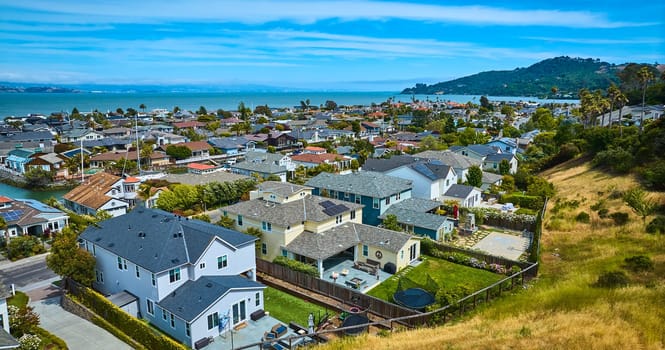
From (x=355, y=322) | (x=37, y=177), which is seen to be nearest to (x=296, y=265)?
(x=355, y=322)

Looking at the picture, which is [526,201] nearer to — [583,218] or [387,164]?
[583,218]

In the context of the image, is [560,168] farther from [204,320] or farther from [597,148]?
[204,320]

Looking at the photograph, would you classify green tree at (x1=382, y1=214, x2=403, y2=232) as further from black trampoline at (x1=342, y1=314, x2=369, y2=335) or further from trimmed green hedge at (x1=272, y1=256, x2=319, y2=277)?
black trampoline at (x1=342, y1=314, x2=369, y2=335)

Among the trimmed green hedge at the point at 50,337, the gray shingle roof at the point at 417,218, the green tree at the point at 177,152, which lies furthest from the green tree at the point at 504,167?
the green tree at the point at 177,152

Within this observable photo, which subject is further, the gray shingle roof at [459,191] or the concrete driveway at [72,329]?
the gray shingle roof at [459,191]

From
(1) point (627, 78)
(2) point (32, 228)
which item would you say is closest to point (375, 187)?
(2) point (32, 228)

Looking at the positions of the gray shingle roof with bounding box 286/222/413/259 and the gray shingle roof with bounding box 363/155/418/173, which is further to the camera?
the gray shingle roof with bounding box 363/155/418/173

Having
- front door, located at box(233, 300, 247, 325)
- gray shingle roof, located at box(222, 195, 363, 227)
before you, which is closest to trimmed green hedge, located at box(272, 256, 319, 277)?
gray shingle roof, located at box(222, 195, 363, 227)

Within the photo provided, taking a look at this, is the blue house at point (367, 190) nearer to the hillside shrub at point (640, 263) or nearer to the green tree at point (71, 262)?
the hillside shrub at point (640, 263)
